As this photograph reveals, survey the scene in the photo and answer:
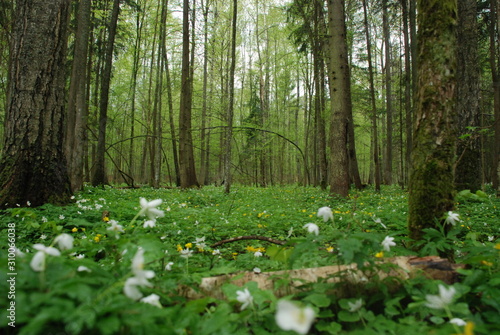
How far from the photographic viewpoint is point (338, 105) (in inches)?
286

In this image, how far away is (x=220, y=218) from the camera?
473cm

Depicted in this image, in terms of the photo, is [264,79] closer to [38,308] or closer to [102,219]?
[102,219]

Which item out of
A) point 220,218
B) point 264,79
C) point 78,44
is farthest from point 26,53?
point 264,79

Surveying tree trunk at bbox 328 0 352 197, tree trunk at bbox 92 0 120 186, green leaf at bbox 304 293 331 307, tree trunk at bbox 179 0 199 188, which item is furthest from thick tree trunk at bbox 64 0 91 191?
green leaf at bbox 304 293 331 307

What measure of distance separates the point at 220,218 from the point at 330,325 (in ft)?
12.0

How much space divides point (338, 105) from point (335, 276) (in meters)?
6.59

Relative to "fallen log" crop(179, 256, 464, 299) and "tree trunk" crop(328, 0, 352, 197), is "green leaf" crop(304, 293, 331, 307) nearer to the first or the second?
"fallen log" crop(179, 256, 464, 299)

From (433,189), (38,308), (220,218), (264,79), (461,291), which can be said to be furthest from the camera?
(264,79)

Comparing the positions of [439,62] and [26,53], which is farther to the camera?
[26,53]

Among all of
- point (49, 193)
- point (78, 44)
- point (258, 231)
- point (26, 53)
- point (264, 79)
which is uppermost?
point (264, 79)

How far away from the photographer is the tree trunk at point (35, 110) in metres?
4.03

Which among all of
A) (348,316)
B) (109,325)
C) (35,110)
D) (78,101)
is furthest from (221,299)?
(78,101)

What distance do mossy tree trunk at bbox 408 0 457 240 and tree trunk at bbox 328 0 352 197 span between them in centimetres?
484

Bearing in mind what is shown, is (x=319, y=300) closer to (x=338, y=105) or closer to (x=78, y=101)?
(x=338, y=105)
